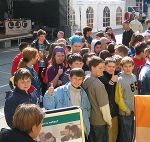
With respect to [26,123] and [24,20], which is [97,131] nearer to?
[26,123]

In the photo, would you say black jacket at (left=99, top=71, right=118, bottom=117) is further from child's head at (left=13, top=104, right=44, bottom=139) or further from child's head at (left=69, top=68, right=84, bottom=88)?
child's head at (left=13, top=104, right=44, bottom=139)

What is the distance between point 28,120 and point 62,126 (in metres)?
1.01

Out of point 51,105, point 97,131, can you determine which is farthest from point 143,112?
point 51,105

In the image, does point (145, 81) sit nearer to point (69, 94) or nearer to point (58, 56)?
point (69, 94)

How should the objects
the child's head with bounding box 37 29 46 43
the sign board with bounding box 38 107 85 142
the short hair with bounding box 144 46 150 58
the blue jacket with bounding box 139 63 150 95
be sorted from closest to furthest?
1. the sign board with bounding box 38 107 85 142
2. the blue jacket with bounding box 139 63 150 95
3. the short hair with bounding box 144 46 150 58
4. the child's head with bounding box 37 29 46 43

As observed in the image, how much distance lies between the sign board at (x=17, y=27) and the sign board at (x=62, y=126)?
15.0 meters

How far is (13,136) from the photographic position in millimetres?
2451

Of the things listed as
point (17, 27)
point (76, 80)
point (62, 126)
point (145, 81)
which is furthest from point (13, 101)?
point (17, 27)

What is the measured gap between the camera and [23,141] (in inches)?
96.0

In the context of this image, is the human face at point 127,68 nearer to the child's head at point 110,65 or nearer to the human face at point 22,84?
the child's head at point 110,65

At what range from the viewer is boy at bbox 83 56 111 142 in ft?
14.2

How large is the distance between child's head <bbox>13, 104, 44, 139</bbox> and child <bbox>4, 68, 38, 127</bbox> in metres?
1.02

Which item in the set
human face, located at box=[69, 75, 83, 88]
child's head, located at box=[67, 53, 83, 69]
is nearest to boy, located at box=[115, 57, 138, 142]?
child's head, located at box=[67, 53, 83, 69]

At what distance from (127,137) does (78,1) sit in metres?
15.7
